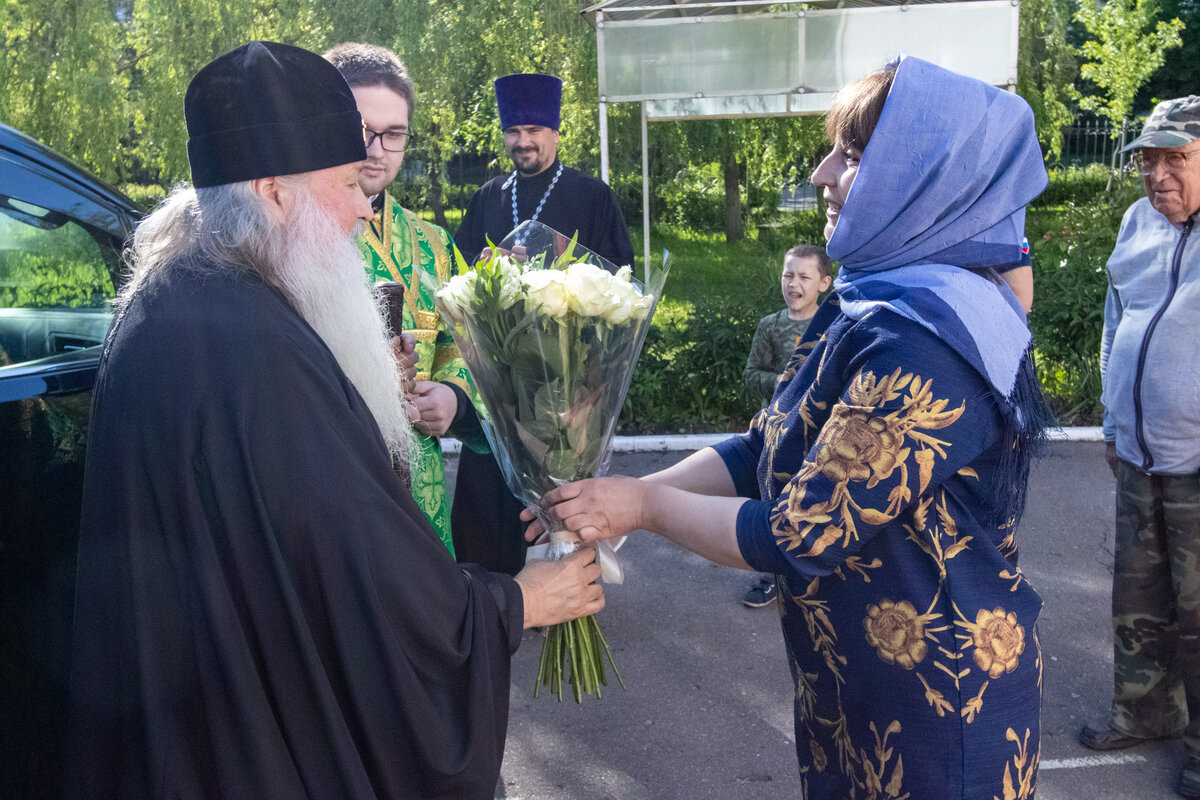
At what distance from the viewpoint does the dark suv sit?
2.17 metres

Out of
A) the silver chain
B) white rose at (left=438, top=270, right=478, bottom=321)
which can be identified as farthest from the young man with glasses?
the silver chain

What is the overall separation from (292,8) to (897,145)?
44.8 feet

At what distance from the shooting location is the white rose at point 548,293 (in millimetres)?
1959

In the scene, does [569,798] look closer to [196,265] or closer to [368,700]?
[368,700]

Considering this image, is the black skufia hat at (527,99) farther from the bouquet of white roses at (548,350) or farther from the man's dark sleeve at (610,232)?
the bouquet of white roses at (548,350)

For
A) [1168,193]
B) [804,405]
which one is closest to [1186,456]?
[1168,193]

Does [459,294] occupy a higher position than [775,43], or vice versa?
[775,43]

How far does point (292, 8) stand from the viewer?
44.4 feet

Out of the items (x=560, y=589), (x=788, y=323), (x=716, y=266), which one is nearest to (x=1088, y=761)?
(x=788, y=323)

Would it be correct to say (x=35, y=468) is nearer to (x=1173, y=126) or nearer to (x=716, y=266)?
(x=1173, y=126)

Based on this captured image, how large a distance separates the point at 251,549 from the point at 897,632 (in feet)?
3.72

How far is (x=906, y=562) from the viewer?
179 cm

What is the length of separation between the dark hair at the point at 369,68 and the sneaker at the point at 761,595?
2.98 meters

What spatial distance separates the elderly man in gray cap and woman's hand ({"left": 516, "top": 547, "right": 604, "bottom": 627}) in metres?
2.34
